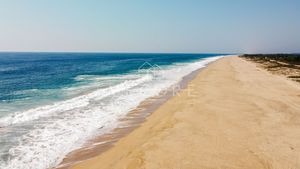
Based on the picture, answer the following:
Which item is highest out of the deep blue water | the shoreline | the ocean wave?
the ocean wave

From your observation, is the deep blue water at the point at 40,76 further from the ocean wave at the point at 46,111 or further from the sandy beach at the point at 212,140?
the sandy beach at the point at 212,140

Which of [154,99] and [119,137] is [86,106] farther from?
[119,137]

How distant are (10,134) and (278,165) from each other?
1078cm

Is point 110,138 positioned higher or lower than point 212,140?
lower

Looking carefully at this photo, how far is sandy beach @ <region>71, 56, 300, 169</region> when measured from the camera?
8.69m

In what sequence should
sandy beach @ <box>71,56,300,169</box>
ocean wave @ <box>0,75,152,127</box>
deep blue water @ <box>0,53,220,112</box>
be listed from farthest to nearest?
deep blue water @ <box>0,53,220,112</box>
ocean wave @ <box>0,75,152,127</box>
sandy beach @ <box>71,56,300,169</box>

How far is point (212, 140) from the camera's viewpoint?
10680 millimetres

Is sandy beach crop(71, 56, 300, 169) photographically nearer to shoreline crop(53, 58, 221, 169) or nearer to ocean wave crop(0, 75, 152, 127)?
shoreline crop(53, 58, 221, 169)

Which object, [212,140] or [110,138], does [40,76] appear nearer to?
[110,138]

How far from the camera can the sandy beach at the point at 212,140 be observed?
8.69m

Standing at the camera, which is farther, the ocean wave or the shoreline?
the ocean wave

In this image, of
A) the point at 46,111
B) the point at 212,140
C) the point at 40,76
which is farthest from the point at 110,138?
the point at 40,76

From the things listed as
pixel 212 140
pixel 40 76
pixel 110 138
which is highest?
pixel 212 140

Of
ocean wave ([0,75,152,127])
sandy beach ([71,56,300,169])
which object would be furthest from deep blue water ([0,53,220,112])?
sandy beach ([71,56,300,169])
